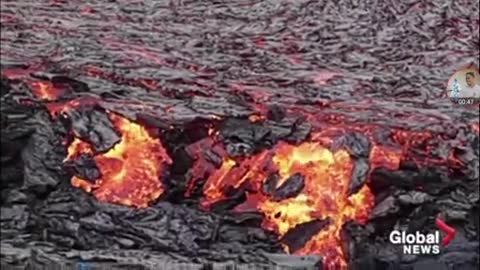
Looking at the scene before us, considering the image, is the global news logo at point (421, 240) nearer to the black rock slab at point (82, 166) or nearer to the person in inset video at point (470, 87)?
the person in inset video at point (470, 87)

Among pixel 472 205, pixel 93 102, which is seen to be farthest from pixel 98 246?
pixel 472 205

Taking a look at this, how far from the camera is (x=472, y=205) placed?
2254mm

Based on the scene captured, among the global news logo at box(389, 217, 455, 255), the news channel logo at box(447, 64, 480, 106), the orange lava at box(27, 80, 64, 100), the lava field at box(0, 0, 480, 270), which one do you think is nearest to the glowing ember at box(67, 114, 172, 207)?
the lava field at box(0, 0, 480, 270)

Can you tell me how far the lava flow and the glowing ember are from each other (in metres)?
0.14

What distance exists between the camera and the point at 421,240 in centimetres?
222

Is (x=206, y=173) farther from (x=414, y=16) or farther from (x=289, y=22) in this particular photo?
(x=414, y=16)

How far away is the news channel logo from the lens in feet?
7.47

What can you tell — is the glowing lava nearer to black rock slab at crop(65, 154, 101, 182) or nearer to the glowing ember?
the glowing ember

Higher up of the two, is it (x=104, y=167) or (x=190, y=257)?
(x=104, y=167)

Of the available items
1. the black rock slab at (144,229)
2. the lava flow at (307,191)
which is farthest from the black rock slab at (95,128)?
the lava flow at (307,191)

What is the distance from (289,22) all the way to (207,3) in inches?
8.5

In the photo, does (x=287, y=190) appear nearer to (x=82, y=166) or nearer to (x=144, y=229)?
(x=144, y=229)

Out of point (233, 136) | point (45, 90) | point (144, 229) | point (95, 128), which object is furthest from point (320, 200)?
point (45, 90)

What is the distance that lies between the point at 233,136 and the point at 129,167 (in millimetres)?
273
